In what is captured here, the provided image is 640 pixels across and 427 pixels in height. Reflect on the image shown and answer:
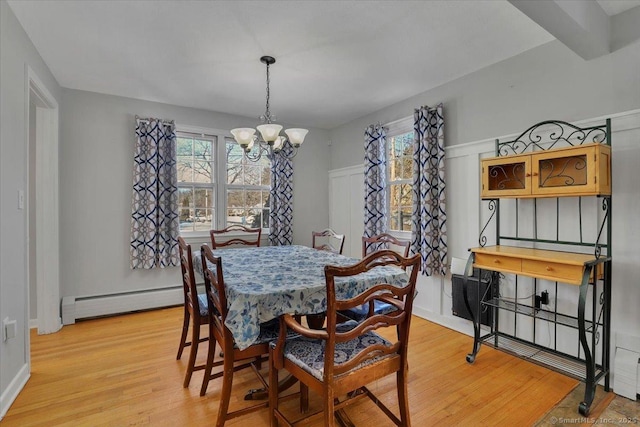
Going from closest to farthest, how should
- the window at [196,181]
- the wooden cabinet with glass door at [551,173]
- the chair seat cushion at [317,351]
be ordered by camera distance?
1. the chair seat cushion at [317,351]
2. the wooden cabinet with glass door at [551,173]
3. the window at [196,181]

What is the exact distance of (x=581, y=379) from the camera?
2.20 meters

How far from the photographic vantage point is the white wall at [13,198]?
1.92 metres

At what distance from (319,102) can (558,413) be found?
3470 mm

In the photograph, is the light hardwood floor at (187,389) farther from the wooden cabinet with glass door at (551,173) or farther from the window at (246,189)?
the window at (246,189)

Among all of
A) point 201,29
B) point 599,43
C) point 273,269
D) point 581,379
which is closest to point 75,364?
point 273,269

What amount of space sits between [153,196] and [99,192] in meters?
0.56

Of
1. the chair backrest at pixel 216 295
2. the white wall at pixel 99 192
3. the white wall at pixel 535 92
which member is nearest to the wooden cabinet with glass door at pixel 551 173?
the white wall at pixel 535 92

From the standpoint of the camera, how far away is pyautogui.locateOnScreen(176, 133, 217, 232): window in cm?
410

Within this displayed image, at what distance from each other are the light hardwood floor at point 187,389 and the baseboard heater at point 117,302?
1.44 feet

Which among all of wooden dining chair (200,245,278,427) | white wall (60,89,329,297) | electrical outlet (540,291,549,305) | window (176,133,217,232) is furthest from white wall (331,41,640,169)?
white wall (60,89,329,297)

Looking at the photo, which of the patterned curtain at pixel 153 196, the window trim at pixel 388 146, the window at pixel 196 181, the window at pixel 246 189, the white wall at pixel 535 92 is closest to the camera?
the white wall at pixel 535 92

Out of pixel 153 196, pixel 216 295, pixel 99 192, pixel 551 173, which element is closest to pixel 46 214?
pixel 99 192

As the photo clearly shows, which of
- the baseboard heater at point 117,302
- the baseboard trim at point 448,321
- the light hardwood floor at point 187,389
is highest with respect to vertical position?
the baseboard heater at point 117,302

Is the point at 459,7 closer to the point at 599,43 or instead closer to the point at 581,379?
the point at 599,43
